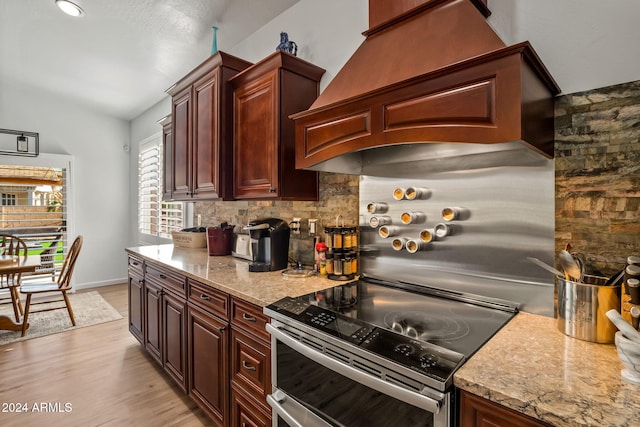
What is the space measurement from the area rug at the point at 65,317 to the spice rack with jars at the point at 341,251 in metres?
3.33

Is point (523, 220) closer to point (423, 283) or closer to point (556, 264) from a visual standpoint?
point (556, 264)

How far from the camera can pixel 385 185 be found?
Answer: 1.79 m

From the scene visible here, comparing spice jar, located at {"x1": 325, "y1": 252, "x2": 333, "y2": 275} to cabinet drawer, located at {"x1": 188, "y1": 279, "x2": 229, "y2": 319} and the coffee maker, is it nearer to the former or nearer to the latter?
the coffee maker

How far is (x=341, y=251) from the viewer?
1843 millimetres

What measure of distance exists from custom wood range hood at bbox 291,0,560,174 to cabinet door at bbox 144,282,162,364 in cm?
164

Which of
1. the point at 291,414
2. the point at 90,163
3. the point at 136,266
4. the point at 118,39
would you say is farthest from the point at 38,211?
the point at 291,414

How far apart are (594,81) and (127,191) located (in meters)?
6.20

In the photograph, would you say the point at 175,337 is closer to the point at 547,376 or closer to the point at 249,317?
the point at 249,317

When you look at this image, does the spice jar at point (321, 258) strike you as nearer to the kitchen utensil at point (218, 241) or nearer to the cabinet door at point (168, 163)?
the kitchen utensil at point (218, 241)

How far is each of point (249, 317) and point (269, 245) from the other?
25.1 inches

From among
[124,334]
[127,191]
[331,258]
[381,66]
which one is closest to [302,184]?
[331,258]

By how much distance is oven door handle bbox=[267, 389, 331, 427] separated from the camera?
47.8 inches

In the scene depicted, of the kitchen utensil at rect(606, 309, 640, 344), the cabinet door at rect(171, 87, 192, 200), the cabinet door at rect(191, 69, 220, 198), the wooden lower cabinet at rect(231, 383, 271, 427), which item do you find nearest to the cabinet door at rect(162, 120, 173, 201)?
the cabinet door at rect(171, 87, 192, 200)

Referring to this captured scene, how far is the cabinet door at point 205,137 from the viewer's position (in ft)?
8.00
